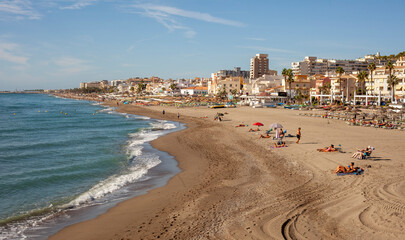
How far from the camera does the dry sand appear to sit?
336 inches

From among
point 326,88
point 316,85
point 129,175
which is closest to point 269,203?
point 129,175

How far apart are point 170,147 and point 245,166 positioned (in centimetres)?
937

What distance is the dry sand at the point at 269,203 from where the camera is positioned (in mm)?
8547

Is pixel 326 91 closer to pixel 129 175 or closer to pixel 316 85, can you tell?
pixel 316 85

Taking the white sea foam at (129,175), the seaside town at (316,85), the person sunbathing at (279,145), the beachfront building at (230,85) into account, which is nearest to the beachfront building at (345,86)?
the seaside town at (316,85)

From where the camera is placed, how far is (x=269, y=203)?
10.7 meters

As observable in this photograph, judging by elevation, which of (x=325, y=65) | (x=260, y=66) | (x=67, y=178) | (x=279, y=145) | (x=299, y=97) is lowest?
(x=67, y=178)

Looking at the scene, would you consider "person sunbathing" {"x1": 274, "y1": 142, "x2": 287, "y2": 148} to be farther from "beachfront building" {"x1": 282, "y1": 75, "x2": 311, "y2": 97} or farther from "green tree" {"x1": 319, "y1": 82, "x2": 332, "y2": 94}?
"beachfront building" {"x1": 282, "y1": 75, "x2": 311, "y2": 97}

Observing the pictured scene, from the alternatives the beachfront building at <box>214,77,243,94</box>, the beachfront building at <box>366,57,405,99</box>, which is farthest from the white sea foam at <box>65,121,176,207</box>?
the beachfront building at <box>214,77,243,94</box>

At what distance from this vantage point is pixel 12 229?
999 cm

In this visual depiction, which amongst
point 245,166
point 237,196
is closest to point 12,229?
point 237,196

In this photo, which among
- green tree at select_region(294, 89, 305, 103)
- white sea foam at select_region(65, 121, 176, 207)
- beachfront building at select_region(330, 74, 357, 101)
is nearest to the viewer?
white sea foam at select_region(65, 121, 176, 207)

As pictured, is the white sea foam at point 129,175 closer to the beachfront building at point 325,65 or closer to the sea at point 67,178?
the sea at point 67,178

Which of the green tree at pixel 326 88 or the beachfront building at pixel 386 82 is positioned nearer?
the beachfront building at pixel 386 82
